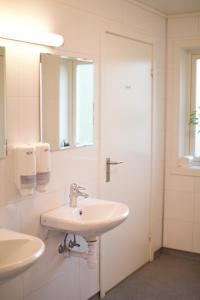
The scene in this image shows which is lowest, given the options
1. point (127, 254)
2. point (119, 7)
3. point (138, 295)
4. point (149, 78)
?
point (138, 295)

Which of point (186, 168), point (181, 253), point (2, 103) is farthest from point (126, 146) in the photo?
point (2, 103)

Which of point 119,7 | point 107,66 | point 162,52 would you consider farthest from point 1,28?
point 162,52

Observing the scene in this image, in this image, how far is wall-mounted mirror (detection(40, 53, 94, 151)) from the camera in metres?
2.54

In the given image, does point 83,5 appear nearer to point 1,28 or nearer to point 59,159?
point 1,28

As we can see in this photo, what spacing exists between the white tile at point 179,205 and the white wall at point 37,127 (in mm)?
1242

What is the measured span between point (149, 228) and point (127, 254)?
0.43m

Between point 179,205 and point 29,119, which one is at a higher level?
point 29,119

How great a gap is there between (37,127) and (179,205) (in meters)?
2.08

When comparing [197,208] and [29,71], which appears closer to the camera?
[29,71]

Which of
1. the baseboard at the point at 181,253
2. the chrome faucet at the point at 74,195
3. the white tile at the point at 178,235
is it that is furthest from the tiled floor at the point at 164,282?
the chrome faucet at the point at 74,195

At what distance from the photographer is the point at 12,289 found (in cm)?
238

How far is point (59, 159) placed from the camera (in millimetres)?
2709

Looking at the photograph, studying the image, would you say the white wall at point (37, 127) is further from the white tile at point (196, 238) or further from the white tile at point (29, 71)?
the white tile at point (196, 238)

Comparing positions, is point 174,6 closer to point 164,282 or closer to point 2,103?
point 2,103
